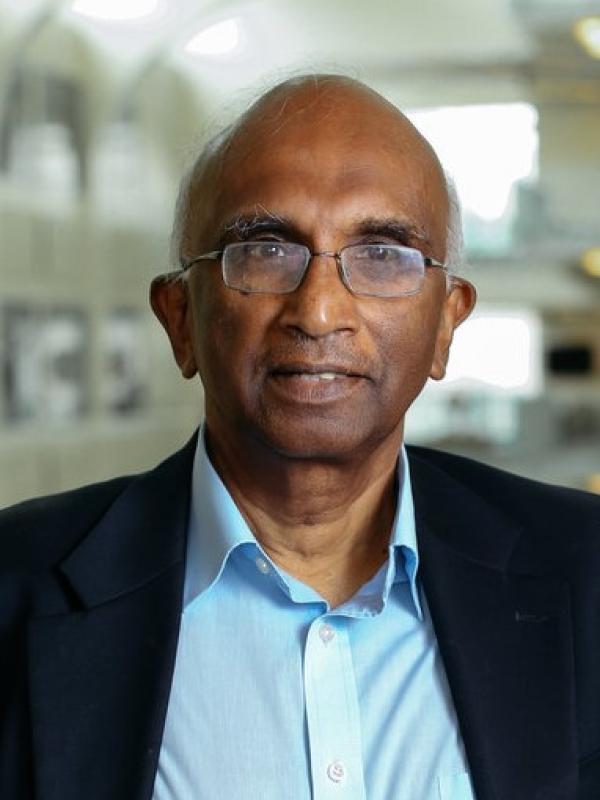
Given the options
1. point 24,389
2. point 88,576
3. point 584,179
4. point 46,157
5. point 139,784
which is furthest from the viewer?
point 584,179

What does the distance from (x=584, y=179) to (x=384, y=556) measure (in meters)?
6.43

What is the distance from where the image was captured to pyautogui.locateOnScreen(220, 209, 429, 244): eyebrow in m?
1.36

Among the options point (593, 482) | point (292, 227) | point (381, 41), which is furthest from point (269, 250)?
point (381, 41)

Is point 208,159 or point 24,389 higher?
point 208,159

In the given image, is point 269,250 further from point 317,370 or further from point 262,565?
point 262,565

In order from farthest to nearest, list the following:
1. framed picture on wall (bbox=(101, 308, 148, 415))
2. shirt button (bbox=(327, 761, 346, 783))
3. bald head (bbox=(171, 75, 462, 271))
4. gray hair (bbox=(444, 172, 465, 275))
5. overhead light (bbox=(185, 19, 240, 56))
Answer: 1. overhead light (bbox=(185, 19, 240, 56))
2. framed picture on wall (bbox=(101, 308, 148, 415))
3. gray hair (bbox=(444, 172, 465, 275))
4. bald head (bbox=(171, 75, 462, 271))
5. shirt button (bbox=(327, 761, 346, 783))

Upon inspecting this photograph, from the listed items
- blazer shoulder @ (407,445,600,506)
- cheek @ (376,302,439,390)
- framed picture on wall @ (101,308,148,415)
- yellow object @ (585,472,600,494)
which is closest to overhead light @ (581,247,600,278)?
yellow object @ (585,472,600,494)

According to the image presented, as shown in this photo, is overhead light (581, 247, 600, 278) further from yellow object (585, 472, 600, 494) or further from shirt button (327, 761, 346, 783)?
shirt button (327, 761, 346, 783)

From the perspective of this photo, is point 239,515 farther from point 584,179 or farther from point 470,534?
point 584,179

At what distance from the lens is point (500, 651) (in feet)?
4.60

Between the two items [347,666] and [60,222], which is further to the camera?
[60,222]

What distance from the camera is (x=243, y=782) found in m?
1.31

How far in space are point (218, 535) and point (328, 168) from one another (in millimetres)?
349

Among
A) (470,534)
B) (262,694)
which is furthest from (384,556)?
(262,694)
